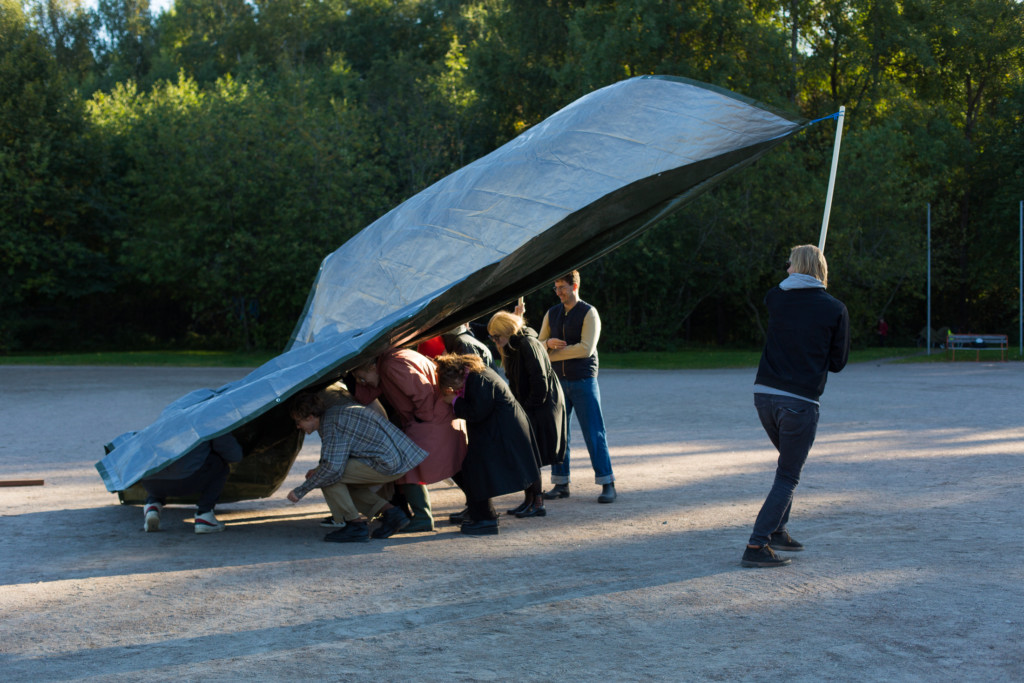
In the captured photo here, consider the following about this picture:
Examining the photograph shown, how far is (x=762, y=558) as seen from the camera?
229 inches

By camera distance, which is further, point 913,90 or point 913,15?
point 913,90

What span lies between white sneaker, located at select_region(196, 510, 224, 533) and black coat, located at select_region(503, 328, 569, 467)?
2.52 meters

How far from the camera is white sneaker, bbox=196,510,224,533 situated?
7082 millimetres

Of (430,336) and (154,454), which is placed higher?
(430,336)

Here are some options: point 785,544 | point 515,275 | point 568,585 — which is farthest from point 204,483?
point 785,544

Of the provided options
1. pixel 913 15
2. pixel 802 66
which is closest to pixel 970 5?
pixel 913 15

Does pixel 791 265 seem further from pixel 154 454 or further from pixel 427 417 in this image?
pixel 154 454

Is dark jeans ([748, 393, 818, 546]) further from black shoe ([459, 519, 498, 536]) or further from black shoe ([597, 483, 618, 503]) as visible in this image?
black shoe ([597, 483, 618, 503])

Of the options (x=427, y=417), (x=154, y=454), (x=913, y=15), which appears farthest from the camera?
(x=913, y=15)

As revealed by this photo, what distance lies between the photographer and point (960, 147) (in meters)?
35.0

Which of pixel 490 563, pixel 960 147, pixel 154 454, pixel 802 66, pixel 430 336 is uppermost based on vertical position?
pixel 802 66

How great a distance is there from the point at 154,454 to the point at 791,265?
4.52m

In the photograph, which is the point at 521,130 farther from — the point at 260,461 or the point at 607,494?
the point at 260,461

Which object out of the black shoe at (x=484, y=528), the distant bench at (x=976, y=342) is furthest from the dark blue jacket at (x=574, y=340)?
the distant bench at (x=976, y=342)
